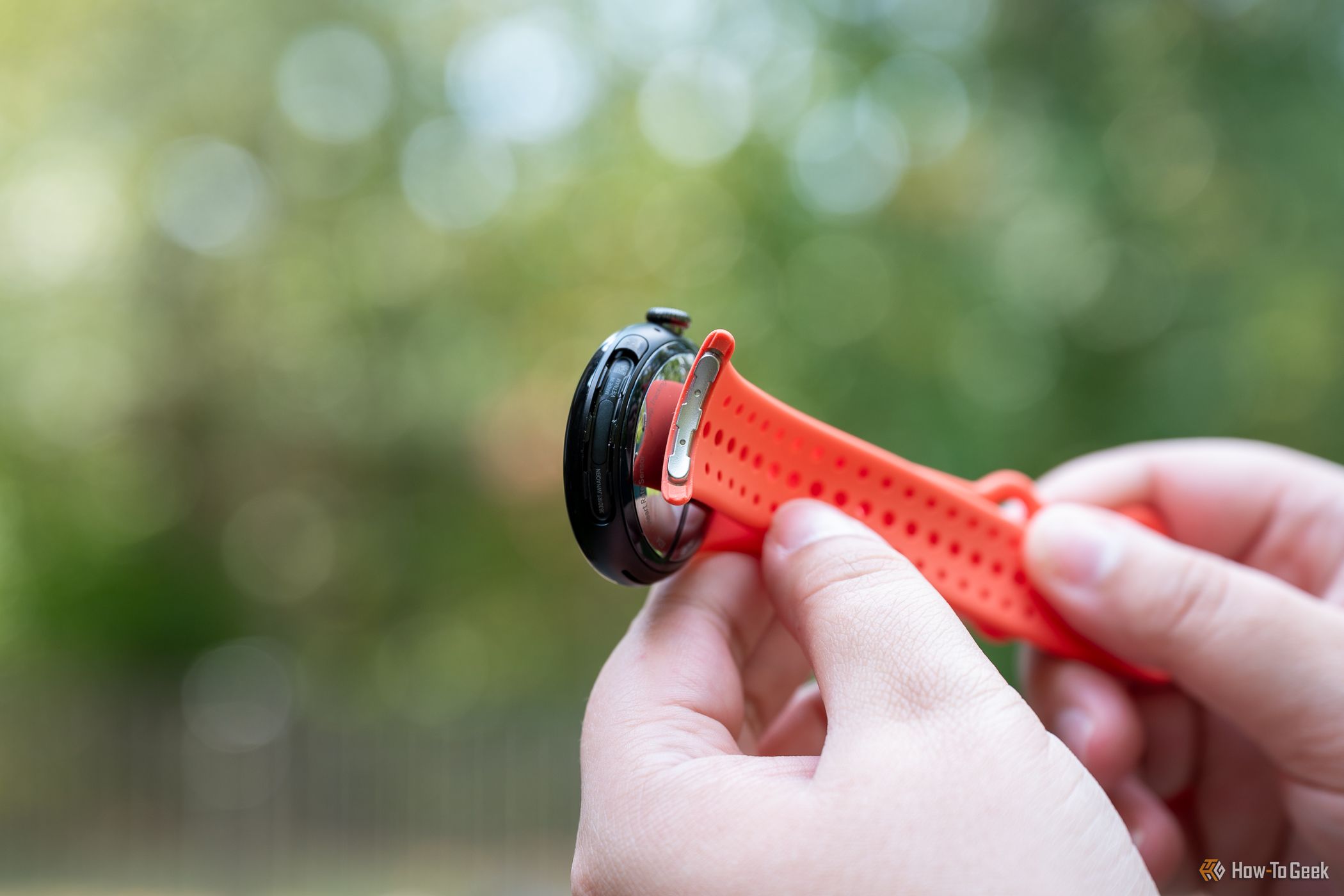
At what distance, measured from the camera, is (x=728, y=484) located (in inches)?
28.9

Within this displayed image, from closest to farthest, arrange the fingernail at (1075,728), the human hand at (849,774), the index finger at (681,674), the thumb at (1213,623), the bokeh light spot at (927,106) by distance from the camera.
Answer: the human hand at (849,774)
the index finger at (681,674)
the thumb at (1213,623)
the fingernail at (1075,728)
the bokeh light spot at (927,106)

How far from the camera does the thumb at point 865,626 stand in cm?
58

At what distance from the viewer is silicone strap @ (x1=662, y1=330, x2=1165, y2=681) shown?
2.33 feet

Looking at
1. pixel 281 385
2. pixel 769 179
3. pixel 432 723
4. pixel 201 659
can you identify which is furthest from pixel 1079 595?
pixel 201 659

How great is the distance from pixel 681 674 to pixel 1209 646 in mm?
549

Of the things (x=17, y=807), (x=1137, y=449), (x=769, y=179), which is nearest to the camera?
(x=1137, y=449)

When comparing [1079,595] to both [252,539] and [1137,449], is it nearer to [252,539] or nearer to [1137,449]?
[1137,449]

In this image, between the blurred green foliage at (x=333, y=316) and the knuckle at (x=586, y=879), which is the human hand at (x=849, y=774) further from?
the blurred green foliage at (x=333, y=316)

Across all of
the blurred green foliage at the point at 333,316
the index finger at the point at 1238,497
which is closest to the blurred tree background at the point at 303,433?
the blurred green foliage at the point at 333,316

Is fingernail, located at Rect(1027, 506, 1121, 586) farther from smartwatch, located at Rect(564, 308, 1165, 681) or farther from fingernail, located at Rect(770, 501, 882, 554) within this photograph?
fingernail, located at Rect(770, 501, 882, 554)

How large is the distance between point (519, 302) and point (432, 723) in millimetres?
2274

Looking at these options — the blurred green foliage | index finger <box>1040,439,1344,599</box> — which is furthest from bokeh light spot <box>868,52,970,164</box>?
index finger <box>1040,439,1344,599</box>

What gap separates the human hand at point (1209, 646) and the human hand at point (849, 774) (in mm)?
351

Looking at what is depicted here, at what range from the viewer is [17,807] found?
4.92 metres
